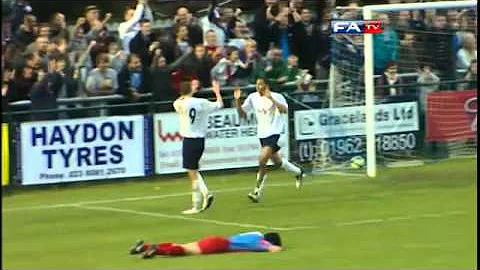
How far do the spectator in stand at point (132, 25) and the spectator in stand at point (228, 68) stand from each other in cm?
166

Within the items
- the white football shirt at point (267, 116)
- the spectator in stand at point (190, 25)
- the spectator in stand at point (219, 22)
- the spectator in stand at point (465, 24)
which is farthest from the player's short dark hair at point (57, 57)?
the spectator in stand at point (465, 24)

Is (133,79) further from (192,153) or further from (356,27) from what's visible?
(192,153)

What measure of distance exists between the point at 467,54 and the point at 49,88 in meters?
8.87

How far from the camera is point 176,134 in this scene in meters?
23.4

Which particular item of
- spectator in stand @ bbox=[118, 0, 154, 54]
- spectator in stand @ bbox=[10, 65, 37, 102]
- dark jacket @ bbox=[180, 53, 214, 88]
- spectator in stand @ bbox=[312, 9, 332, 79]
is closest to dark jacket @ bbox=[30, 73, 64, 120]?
spectator in stand @ bbox=[10, 65, 37, 102]

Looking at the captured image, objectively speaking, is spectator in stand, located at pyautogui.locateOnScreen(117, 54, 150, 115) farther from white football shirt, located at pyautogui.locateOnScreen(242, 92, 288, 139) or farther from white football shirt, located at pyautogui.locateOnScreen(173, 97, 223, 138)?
white football shirt, located at pyautogui.locateOnScreen(173, 97, 223, 138)

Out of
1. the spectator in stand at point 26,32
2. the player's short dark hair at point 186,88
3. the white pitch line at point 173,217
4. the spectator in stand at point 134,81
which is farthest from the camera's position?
the spectator in stand at point 134,81

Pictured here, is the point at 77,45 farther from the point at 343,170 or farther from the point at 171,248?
the point at 171,248

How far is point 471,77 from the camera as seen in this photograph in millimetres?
26266

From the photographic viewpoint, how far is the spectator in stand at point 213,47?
24.9 metres

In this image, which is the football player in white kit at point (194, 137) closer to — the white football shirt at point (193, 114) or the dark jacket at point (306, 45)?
the white football shirt at point (193, 114)

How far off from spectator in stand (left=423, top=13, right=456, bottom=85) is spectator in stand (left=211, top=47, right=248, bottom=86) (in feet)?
12.6

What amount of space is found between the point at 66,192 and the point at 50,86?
2.04m

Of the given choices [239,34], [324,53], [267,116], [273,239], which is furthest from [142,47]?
[273,239]
